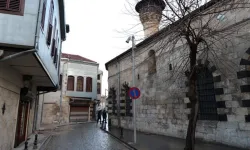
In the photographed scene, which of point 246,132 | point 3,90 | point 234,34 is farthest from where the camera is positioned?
point 234,34

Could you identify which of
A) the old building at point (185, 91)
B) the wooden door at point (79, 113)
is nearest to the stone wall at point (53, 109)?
the wooden door at point (79, 113)

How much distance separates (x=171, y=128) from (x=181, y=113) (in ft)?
4.00

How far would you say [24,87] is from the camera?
880 cm

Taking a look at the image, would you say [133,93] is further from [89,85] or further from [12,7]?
[89,85]

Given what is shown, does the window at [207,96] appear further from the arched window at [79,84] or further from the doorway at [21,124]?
the arched window at [79,84]

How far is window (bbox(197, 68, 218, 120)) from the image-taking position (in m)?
8.83

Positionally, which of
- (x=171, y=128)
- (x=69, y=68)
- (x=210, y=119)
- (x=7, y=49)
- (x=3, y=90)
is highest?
(x=69, y=68)

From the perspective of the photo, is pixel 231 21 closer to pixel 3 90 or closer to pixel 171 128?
pixel 171 128

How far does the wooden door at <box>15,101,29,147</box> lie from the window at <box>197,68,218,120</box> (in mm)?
8996

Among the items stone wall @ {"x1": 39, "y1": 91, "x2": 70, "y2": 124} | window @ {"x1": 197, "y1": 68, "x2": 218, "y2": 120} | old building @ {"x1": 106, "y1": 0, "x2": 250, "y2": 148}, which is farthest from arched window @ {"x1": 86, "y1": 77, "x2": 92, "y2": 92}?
window @ {"x1": 197, "y1": 68, "x2": 218, "y2": 120}

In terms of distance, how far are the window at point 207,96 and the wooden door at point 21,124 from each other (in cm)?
900

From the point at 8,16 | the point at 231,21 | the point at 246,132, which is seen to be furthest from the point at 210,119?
the point at 8,16

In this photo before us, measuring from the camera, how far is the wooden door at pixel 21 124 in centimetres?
932

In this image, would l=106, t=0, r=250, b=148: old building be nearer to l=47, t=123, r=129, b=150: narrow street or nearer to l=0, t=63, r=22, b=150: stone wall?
l=47, t=123, r=129, b=150: narrow street
